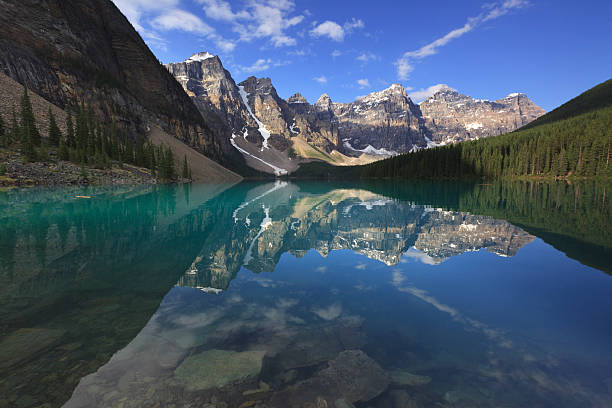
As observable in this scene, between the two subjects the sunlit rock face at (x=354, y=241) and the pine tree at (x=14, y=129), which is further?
the pine tree at (x=14, y=129)

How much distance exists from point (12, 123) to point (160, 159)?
125ft

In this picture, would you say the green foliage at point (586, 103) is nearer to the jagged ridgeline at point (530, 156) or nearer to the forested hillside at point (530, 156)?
the forested hillside at point (530, 156)

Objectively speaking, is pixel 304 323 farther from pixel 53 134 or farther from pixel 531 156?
pixel 531 156

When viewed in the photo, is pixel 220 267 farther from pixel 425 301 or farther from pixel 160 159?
pixel 160 159

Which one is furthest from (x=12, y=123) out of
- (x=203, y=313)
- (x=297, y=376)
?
(x=297, y=376)

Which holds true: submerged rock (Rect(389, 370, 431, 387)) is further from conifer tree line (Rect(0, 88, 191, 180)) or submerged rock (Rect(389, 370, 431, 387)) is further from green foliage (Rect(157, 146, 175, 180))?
green foliage (Rect(157, 146, 175, 180))

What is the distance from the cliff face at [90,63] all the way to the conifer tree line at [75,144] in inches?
457

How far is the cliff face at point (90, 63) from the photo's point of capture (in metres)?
83.0

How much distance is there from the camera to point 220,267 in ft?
37.0

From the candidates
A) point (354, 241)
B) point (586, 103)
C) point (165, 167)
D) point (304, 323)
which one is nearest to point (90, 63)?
point (165, 167)

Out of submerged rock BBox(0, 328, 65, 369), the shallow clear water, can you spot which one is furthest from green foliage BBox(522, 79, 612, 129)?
submerged rock BBox(0, 328, 65, 369)

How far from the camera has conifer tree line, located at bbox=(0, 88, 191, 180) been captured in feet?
177

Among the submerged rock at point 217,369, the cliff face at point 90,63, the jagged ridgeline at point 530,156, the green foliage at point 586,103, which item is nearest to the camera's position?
the submerged rock at point 217,369

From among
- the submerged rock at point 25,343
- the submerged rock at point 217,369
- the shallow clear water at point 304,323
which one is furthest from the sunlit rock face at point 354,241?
the submerged rock at point 217,369
